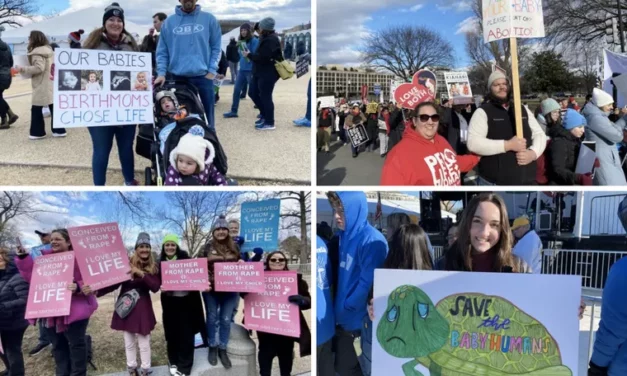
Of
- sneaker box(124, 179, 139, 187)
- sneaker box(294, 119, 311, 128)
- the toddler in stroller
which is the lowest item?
sneaker box(124, 179, 139, 187)

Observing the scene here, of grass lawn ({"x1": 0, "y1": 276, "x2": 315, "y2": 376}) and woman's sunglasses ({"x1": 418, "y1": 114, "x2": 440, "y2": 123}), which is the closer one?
woman's sunglasses ({"x1": 418, "y1": 114, "x2": 440, "y2": 123})

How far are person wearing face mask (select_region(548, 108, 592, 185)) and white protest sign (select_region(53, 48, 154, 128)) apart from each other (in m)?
2.66

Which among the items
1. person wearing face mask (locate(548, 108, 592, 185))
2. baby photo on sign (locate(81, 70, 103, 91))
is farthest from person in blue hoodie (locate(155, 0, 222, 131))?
person wearing face mask (locate(548, 108, 592, 185))

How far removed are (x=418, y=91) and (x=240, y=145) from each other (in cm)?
124

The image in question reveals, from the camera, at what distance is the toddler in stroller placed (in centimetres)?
359

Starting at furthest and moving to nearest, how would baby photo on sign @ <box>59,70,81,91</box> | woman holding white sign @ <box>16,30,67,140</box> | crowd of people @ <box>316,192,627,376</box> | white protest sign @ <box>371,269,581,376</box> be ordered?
woman holding white sign @ <box>16,30,67,140</box>, baby photo on sign @ <box>59,70,81,91</box>, crowd of people @ <box>316,192,627,376</box>, white protest sign @ <box>371,269,581,376</box>

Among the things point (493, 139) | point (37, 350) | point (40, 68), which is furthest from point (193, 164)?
point (493, 139)

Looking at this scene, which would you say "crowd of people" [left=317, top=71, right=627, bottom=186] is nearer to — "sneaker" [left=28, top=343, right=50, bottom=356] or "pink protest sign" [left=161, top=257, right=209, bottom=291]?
"pink protest sign" [left=161, top=257, right=209, bottom=291]

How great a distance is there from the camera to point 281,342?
3930 millimetres

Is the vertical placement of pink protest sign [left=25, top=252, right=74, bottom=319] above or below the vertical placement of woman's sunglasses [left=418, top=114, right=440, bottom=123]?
below

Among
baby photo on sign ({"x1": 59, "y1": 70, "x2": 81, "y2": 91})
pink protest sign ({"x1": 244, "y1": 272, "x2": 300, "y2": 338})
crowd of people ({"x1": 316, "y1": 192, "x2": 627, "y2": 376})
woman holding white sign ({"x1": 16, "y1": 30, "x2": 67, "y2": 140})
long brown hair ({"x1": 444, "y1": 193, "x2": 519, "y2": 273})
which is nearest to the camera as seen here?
crowd of people ({"x1": 316, "y1": 192, "x2": 627, "y2": 376})

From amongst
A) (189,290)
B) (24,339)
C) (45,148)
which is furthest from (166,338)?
(45,148)

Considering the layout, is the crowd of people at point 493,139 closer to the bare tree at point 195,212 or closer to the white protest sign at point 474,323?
the white protest sign at point 474,323

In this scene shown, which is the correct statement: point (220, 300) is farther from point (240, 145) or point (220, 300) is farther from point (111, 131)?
point (111, 131)
